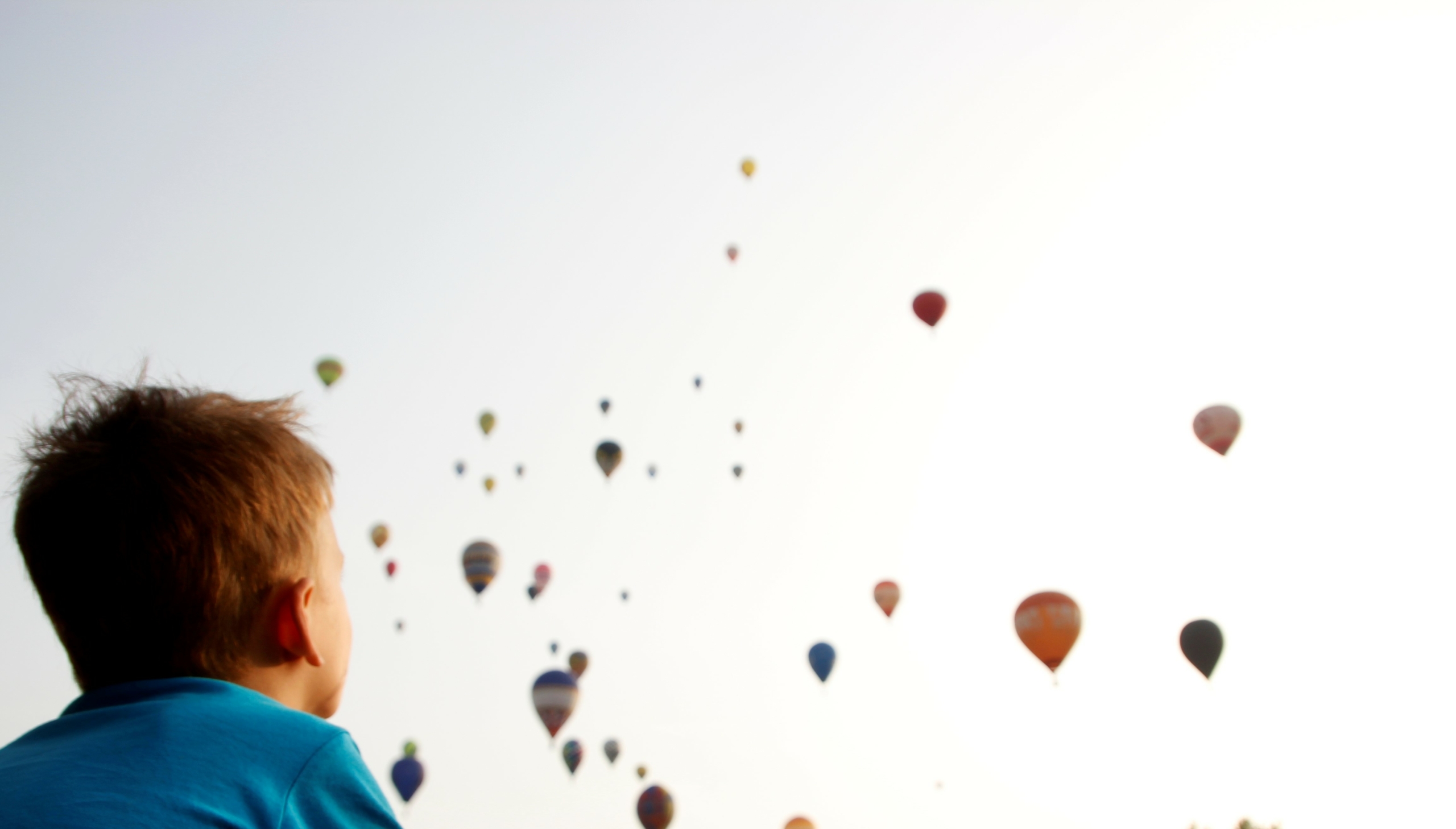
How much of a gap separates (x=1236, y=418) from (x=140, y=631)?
98.3 ft

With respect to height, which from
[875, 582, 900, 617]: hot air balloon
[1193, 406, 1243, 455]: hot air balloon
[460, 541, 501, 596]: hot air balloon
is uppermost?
[1193, 406, 1243, 455]: hot air balloon

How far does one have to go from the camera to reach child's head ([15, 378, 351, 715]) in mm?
1646

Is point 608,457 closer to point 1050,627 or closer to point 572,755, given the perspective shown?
point 572,755

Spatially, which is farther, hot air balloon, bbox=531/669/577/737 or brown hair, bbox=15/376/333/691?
hot air balloon, bbox=531/669/577/737

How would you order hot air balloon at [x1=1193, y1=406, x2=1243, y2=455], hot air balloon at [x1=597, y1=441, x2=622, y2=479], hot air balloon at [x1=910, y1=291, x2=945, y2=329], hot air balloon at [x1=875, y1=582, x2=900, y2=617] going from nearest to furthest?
hot air balloon at [x1=1193, y1=406, x2=1243, y2=455], hot air balloon at [x1=910, y1=291, x2=945, y2=329], hot air balloon at [x1=875, y1=582, x2=900, y2=617], hot air balloon at [x1=597, y1=441, x2=622, y2=479]

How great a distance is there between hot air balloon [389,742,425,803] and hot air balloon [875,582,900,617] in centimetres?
1559

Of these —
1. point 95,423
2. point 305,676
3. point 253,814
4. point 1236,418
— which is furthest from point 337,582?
point 1236,418

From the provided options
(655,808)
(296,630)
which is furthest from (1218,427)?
(296,630)

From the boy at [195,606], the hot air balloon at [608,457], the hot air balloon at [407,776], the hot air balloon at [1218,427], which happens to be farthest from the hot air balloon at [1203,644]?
the boy at [195,606]

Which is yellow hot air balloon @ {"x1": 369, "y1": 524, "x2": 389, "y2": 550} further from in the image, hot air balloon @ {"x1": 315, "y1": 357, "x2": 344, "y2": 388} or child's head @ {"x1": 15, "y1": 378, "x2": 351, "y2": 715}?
child's head @ {"x1": 15, "y1": 378, "x2": 351, "y2": 715}

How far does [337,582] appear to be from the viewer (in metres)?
1.90

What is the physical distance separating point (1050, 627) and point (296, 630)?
24234 millimetres

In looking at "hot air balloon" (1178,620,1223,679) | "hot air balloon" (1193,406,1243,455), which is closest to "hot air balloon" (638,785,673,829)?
"hot air balloon" (1178,620,1223,679)

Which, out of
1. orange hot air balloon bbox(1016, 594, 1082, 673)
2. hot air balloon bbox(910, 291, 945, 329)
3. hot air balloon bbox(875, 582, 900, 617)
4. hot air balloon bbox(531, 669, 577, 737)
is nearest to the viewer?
orange hot air balloon bbox(1016, 594, 1082, 673)
